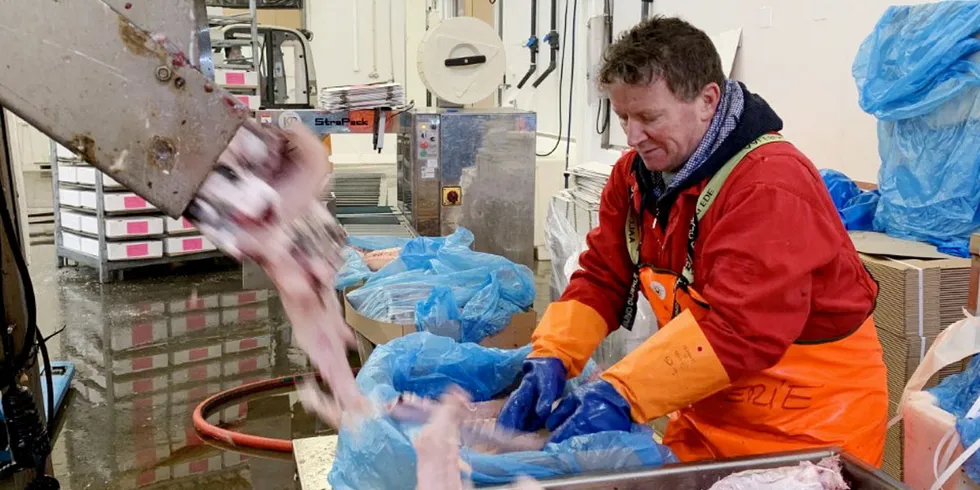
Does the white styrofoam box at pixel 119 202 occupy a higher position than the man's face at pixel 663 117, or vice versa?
the man's face at pixel 663 117

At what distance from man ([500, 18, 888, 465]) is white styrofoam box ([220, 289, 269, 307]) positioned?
4.29m

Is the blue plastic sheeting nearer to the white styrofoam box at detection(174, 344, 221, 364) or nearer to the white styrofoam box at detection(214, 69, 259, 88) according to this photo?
the white styrofoam box at detection(174, 344, 221, 364)

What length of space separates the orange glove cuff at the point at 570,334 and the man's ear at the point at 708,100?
54cm

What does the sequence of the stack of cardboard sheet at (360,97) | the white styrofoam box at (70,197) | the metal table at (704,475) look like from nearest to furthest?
the metal table at (704,475) → the stack of cardboard sheet at (360,97) → the white styrofoam box at (70,197)

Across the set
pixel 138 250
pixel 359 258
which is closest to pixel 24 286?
pixel 359 258

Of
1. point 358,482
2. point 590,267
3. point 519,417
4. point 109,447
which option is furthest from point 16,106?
point 109,447

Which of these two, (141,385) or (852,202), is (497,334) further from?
(141,385)

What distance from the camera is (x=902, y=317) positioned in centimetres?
245

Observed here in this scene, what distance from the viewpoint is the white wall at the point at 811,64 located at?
10.7ft

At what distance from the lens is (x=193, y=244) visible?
625 centimetres

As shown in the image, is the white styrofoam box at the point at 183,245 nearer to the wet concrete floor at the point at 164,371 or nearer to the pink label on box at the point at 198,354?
the wet concrete floor at the point at 164,371

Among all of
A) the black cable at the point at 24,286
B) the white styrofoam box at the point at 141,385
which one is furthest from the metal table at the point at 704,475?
the white styrofoam box at the point at 141,385

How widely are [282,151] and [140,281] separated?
18.9 feet

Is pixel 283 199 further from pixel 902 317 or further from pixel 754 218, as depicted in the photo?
pixel 902 317
